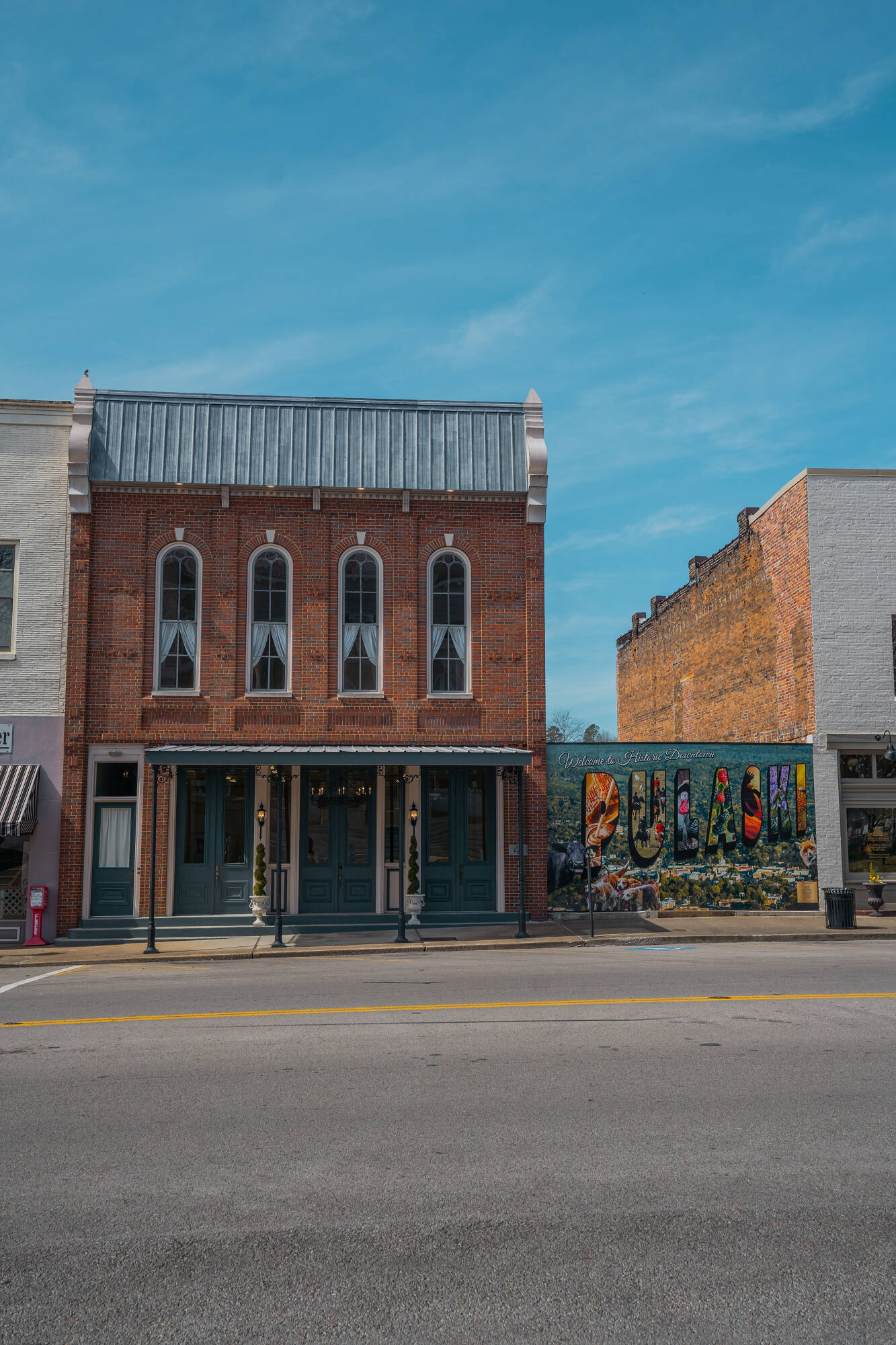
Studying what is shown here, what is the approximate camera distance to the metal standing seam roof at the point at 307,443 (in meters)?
20.5

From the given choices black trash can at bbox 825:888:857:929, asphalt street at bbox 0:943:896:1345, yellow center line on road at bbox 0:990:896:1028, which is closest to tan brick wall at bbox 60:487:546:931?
black trash can at bbox 825:888:857:929

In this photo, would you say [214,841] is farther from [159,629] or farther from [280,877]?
[159,629]

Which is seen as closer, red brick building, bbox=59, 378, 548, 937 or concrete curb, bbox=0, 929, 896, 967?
concrete curb, bbox=0, 929, 896, 967

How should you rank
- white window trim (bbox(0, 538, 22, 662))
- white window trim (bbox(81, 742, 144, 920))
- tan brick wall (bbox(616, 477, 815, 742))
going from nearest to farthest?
white window trim (bbox(81, 742, 144, 920)) → white window trim (bbox(0, 538, 22, 662)) → tan brick wall (bbox(616, 477, 815, 742))

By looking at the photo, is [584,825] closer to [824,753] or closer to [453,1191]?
[824,753]

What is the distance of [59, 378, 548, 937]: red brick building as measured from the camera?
19.8 m

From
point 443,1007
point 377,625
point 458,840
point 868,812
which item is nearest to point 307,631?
point 377,625

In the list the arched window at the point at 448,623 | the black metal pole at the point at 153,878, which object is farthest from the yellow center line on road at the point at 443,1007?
the arched window at the point at 448,623

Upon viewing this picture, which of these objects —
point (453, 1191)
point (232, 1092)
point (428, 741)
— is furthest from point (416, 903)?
point (453, 1191)

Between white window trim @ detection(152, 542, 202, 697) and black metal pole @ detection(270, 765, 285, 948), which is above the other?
white window trim @ detection(152, 542, 202, 697)

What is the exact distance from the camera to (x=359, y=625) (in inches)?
816

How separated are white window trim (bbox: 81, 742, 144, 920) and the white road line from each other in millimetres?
2906

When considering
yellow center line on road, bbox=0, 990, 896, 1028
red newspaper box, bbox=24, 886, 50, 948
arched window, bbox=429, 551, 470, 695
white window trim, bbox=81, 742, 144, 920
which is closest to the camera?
yellow center line on road, bbox=0, 990, 896, 1028

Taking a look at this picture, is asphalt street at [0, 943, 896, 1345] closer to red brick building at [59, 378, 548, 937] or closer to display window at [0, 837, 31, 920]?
red brick building at [59, 378, 548, 937]
